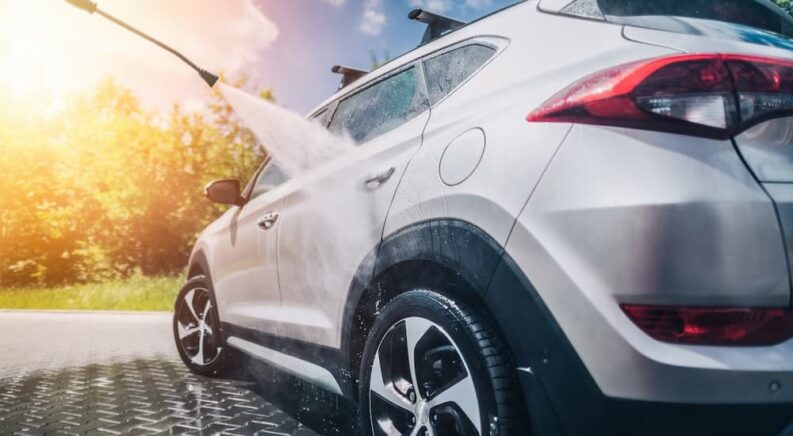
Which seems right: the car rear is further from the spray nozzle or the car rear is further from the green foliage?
the green foliage

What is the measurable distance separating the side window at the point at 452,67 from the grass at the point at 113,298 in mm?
10280

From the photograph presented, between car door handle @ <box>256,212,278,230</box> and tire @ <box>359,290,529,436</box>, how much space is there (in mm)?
1250

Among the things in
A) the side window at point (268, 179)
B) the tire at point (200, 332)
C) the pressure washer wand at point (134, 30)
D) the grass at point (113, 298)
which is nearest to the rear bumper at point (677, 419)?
the side window at point (268, 179)

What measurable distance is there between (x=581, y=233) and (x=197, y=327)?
381cm

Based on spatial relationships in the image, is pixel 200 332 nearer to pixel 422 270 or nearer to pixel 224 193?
pixel 224 193

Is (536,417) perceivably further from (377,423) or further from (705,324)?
(377,423)

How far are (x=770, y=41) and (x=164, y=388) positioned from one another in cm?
407

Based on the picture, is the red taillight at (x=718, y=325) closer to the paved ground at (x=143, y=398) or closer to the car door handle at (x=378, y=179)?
the car door handle at (x=378, y=179)

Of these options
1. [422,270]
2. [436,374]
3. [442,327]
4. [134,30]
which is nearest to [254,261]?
[422,270]

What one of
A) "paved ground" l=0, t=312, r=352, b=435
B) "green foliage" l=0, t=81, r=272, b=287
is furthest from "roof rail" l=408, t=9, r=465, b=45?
"green foliage" l=0, t=81, r=272, b=287

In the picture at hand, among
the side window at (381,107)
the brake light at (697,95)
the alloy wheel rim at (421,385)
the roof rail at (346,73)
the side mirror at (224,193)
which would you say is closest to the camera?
the brake light at (697,95)

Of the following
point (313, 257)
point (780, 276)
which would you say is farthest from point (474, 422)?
point (313, 257)

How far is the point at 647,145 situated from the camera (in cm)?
145

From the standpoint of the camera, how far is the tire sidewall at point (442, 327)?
1.68 m
